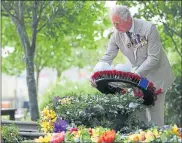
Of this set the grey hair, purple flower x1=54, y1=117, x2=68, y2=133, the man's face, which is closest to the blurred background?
the man's face

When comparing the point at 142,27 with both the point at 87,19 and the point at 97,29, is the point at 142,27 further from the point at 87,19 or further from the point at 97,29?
the point at 97,29

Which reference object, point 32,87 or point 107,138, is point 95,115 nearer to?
point 107,138

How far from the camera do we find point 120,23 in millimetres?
3660

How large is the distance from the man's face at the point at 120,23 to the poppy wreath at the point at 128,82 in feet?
1.44

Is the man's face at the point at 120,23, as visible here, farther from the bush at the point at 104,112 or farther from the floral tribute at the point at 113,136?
the floral tribute at the point at 113,136

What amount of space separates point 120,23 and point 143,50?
0.33 m

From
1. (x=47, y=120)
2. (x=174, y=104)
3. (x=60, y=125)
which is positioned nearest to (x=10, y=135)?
(x=47, y=120)

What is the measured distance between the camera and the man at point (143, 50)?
3.68 meters

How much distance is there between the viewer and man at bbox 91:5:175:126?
3.68 metres

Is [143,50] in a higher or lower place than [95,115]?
higher

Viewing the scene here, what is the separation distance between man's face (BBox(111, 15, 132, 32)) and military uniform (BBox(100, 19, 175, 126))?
2.7 inches

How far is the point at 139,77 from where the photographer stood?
11.2ft

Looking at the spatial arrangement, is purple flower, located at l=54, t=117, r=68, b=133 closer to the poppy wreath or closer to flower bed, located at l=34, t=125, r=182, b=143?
the poppy wreath

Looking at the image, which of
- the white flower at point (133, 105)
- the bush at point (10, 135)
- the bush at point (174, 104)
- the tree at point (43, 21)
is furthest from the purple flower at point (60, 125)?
the bush at point (174, 104)
